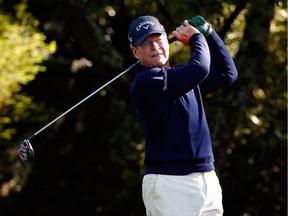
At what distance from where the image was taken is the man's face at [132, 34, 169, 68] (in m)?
4.95

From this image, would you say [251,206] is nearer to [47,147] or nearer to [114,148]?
[114,148]

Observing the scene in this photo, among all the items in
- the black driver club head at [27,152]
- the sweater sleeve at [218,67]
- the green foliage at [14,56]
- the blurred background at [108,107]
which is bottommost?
the blurred background at [108,107]

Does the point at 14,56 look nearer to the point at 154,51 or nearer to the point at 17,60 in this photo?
the point at 17,60

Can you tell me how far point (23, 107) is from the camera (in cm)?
1024

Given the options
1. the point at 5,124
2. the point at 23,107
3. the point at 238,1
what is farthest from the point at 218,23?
the point at 5,124

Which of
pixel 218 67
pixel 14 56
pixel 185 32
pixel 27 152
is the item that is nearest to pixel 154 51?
pixel 185 32

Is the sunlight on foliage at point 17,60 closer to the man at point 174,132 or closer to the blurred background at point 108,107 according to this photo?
the blurred background at point 108,107

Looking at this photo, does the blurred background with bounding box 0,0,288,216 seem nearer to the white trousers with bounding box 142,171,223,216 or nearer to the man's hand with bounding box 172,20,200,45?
the man's hand with bounding box 172,20,200,45

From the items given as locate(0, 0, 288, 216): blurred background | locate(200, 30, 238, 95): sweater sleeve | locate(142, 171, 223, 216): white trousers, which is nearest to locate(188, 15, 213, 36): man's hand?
locate(200, 30, 238, 95): sweater sleeve

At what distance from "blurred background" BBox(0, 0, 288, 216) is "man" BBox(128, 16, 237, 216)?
2.83m

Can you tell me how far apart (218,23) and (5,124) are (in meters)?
3.72

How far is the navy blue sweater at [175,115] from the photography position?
4.75 meters

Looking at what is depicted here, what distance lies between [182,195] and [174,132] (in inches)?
13.6

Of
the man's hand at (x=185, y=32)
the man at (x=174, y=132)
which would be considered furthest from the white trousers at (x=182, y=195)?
the man's hand at (x=185, y=32)
